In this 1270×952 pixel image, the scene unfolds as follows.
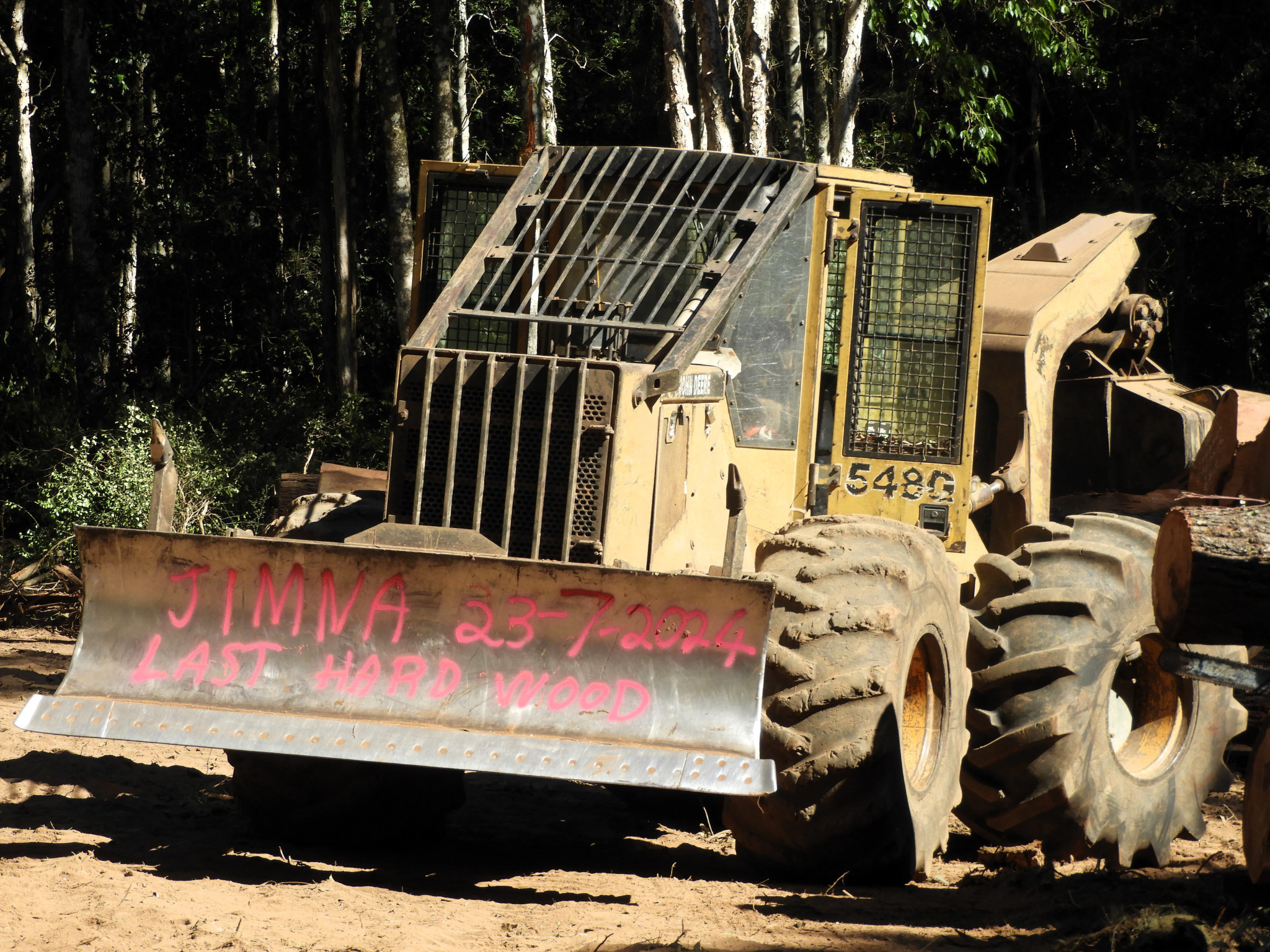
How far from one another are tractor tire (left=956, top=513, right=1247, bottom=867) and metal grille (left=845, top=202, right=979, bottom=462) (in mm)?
839

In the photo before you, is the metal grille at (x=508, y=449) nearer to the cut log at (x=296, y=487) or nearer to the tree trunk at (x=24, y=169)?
the cut log at (x=296, y=487)

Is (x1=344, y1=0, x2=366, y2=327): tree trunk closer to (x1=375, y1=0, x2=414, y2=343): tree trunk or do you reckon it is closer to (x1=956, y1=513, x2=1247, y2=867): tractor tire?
(x1=375, y1=0, x2=414, y2=343): tree trunk

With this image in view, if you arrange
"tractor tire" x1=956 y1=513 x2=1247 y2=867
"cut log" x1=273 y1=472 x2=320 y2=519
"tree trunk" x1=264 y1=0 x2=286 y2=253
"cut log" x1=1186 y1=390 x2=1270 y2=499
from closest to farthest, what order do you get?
"tractor tire" x1=956 y1=513 x2=1247 y2=867, "cut log" x1=1186 y1=390 x2=1270 y2=499, "cut log" x1=273 y1=472 x2=320 y2=519, "tree trunk" x1=264 y1=0 x2=286 y2=253

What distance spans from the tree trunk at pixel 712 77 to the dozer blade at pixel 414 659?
10.0m

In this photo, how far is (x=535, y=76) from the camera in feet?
Answer: 44.8

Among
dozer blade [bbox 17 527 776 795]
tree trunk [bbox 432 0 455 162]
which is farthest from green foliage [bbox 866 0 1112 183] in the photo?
dozer blade [bbox 17 527 776 795]

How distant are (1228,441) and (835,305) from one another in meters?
2.61

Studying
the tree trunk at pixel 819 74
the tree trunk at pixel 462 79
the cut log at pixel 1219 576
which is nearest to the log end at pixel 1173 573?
the cut log at pixel 1219 576

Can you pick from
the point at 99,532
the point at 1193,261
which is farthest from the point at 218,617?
the point at 1193,261

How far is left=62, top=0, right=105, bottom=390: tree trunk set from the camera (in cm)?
1722

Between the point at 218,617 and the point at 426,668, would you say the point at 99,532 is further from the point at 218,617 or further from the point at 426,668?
the point at 426,668

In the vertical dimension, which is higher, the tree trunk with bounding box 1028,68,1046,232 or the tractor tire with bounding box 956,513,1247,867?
the tree trunk with bounding box 1028,68,1046,232

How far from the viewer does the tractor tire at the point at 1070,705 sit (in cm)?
568

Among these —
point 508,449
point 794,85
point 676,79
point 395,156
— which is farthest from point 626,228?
point 794,85
